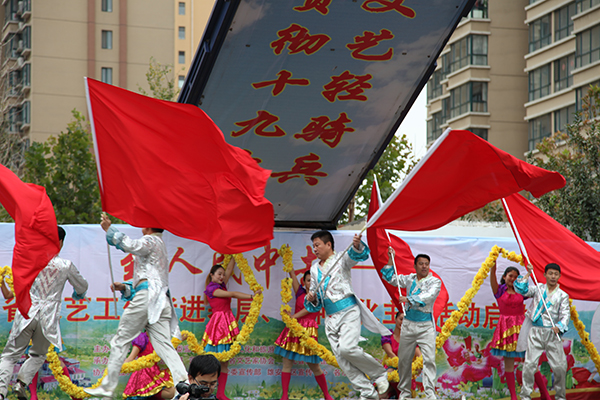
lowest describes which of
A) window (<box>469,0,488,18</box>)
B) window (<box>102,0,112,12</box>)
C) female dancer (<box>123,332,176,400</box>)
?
female dancer (<box>123,332,176,400</box>)

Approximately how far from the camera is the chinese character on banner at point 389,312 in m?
11.0

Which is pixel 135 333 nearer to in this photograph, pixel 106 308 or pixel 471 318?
pixel 106 308

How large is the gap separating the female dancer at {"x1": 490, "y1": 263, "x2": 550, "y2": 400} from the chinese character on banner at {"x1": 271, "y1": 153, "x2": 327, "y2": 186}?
308 centimetres

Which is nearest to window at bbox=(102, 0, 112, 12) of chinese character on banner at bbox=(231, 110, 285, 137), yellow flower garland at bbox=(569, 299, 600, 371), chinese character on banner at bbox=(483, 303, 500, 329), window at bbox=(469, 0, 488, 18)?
window at bbox=(469, 0, 488, 18)

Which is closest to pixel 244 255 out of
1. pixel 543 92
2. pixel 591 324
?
pixel 591 324

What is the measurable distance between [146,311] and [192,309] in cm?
235

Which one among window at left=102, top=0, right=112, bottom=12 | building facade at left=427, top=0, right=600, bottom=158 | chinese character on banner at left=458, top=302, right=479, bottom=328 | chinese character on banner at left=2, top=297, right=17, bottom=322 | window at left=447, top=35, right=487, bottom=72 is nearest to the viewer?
chinese character on banner at left=2, top=297, right=17, bottom=322

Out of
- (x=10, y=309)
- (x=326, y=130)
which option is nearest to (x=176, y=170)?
(x=326, y=130)

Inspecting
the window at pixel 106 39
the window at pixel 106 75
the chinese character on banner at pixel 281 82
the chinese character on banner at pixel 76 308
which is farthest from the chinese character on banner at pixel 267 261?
the window at pixel 106 39

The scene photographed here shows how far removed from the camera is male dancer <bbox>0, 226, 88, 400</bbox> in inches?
348

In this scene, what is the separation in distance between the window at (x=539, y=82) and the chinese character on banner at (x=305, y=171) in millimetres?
27238

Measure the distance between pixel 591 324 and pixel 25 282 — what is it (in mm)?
8140

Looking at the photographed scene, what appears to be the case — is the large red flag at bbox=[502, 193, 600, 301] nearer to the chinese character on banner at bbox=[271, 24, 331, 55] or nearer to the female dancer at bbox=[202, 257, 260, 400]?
the chinese character on banner at bbox=[271, 24, 331, 55]

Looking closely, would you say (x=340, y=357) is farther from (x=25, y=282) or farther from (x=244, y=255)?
(x=25, y=282)
